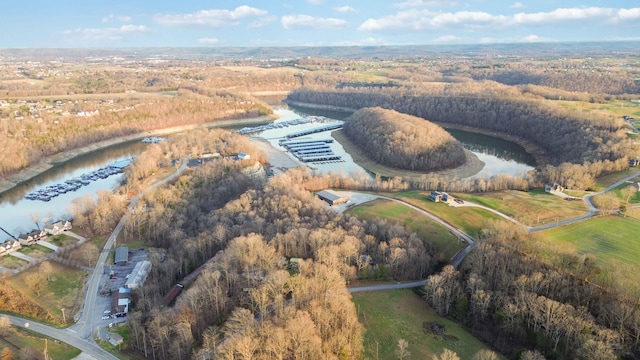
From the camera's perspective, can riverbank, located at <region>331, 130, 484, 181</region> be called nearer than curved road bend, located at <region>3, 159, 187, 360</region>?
No

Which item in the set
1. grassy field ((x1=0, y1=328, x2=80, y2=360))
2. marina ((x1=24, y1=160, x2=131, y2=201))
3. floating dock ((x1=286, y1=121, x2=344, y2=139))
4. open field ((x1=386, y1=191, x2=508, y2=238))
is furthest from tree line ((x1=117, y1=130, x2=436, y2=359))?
floating dock ((x1=286, y1=121, x2=344, y2=139))

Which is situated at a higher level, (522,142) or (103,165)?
(522,142)

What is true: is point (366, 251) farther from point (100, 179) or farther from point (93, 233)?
point (100, 179)

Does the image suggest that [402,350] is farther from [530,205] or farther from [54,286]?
[54,286]

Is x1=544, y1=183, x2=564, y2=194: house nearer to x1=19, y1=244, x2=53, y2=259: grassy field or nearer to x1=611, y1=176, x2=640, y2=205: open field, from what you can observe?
x1=611, y1=176, x2=640, y2=205: open field

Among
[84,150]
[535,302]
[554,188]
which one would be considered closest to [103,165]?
[84,150]

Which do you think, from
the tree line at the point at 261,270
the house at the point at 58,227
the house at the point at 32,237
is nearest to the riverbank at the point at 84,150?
the house at the point at 32,237
